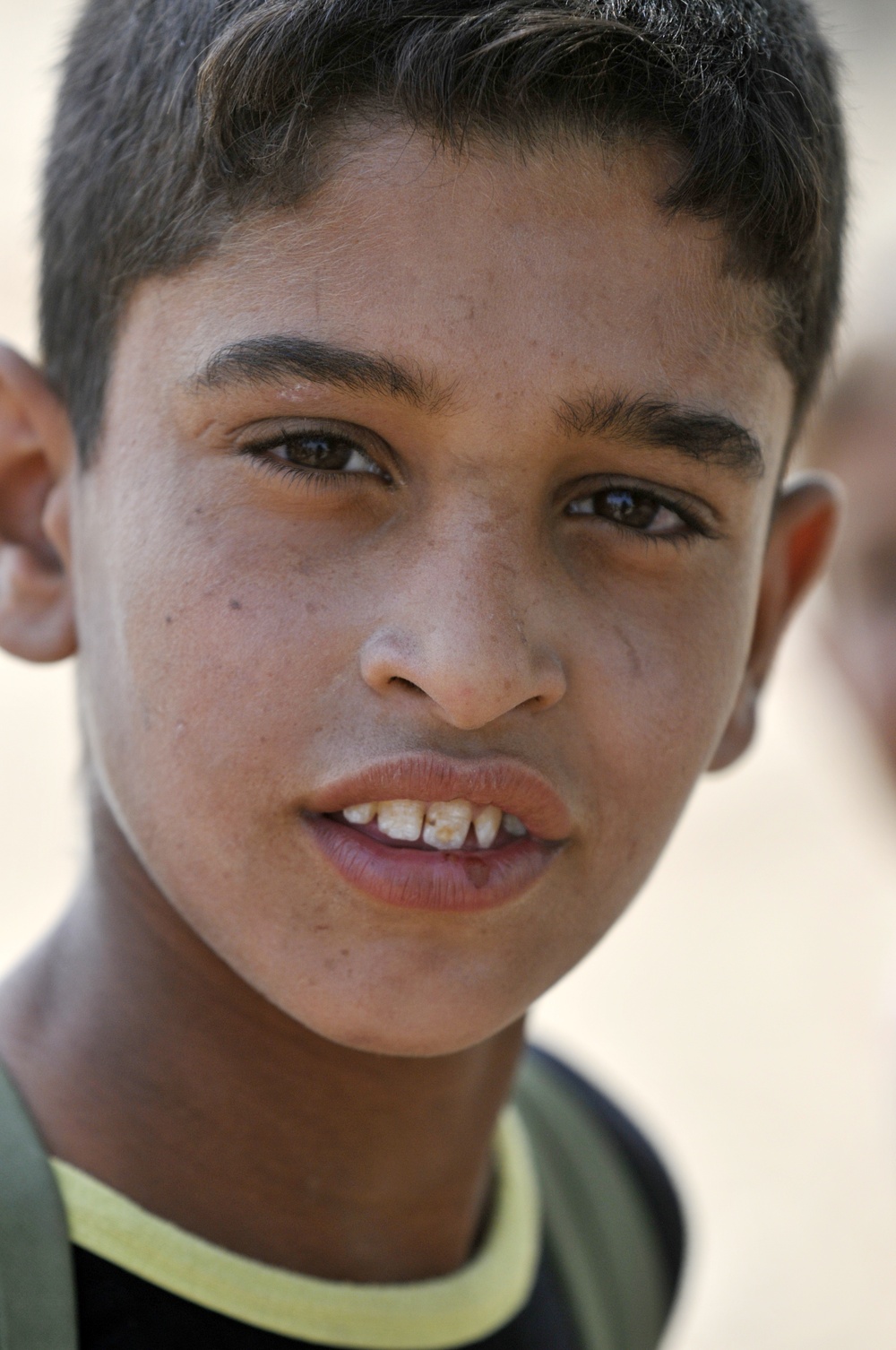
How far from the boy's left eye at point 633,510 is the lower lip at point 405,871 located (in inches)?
15.4

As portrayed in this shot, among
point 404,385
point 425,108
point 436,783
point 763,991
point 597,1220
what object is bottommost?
point 763,991

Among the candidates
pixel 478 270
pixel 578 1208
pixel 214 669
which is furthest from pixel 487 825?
pixel 578 1208

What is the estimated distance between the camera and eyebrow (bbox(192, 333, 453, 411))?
1.46 m

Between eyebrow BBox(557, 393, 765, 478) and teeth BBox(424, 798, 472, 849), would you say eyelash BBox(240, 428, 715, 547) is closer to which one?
eyebrow BBox(557, 393, 765, 478)

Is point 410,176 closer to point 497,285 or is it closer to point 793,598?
point 497,285

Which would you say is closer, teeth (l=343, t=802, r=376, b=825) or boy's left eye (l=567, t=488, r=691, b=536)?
teeth (l=343, t=802, r=376, b=825)

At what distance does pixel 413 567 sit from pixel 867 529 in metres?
2.03

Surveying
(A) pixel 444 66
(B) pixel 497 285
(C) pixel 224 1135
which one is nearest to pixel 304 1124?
(C) pixel 224 1135

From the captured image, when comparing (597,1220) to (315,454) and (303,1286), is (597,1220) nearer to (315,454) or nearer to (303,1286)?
(303,1286)

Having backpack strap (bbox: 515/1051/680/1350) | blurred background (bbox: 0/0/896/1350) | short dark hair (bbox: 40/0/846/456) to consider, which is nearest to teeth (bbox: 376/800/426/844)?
short dark hair (bbox: 40/0/846/456)

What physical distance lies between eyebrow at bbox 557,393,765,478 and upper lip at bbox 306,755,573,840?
0.35 metres

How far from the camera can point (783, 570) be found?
2070 millimetres

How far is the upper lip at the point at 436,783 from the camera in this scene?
1.47 metres

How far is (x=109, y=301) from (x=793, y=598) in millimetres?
1016
